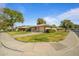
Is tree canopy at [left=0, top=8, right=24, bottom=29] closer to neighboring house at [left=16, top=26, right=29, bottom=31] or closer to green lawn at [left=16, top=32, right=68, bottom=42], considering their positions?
neighboring house at [left=16, top=26, right=29, bottom=31]

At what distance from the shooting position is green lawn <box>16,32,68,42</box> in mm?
2686

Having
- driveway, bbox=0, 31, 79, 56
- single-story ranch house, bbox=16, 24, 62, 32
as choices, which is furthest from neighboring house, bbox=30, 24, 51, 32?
driveway, bbox=0, 31, 79, 56

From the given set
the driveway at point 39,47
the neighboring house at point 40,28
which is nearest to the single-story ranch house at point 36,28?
the neighboring house at point 40,28

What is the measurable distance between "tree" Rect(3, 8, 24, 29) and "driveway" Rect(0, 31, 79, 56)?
161mm

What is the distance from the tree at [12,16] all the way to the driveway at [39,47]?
0.53 ft

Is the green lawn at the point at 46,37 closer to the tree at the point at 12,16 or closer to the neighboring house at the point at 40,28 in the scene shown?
the neighboring house at the point at 40,28

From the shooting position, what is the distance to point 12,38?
2.70m

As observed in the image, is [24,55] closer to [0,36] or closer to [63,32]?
[0,36]

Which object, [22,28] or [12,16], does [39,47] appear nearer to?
[22,28]

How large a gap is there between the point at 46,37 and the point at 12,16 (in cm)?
46

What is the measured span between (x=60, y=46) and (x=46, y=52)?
0.58ft

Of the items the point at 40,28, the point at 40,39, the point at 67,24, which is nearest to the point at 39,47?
the point at 40,39

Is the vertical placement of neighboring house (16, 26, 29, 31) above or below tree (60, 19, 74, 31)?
below

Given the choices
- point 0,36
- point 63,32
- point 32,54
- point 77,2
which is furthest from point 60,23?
point 0,36
